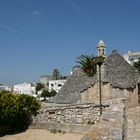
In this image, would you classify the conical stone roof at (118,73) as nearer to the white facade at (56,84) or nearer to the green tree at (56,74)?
the white facade at (56,84)

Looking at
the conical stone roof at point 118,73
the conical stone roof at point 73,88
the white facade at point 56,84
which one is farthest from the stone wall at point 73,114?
the white facade at point 56,84

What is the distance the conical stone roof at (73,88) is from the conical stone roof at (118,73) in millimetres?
1755

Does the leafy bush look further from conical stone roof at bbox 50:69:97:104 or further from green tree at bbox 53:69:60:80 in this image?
green tree at bbox 53:69:60:80

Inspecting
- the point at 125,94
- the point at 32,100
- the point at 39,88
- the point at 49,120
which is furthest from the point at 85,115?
the point at 39,88

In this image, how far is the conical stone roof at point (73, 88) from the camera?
91.1 feet

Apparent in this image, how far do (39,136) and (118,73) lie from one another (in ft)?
38.2

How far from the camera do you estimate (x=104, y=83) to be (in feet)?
82.6

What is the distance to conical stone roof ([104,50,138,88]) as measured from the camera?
25172 millimetres

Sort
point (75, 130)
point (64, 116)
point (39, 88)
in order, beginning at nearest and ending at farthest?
point (75, 130)
point (64, 116)
point (39, 88)

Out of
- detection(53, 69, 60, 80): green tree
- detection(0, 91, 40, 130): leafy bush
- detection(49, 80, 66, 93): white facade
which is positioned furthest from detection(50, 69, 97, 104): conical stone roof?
detection(53, 69, 60, 80): green tree

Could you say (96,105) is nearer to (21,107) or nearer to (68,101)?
(21,107)

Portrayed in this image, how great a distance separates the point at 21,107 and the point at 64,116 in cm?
272

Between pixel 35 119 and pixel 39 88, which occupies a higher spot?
pixel 39 88

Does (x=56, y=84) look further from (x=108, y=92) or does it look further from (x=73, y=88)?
(x=108, y=92)
